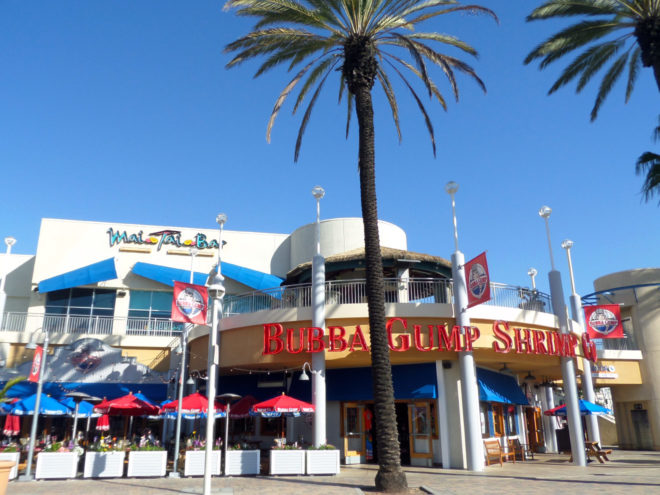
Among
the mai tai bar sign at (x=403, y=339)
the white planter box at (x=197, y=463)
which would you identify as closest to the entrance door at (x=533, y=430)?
the mai tai bar sign at (x=403, y=339)

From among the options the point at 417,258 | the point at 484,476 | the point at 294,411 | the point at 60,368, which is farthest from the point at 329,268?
the point at 60,368

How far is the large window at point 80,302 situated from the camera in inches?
1204

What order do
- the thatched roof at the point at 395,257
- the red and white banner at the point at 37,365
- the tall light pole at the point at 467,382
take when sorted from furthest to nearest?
the thatched roof at the point at 395,257, the tall light pole at the point at 467,382, the red and white banner at the point at 37,365

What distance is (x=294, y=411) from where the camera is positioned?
18344 mm

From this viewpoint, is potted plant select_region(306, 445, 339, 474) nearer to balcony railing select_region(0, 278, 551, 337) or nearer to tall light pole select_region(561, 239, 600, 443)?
balcony railing select_region(0, 278, 551, 337)

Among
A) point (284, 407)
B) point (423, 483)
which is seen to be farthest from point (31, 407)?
point (423, 483)

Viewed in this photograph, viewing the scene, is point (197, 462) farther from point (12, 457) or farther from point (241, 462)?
point (12, 457)

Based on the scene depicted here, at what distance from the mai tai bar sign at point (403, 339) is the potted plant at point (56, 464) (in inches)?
267

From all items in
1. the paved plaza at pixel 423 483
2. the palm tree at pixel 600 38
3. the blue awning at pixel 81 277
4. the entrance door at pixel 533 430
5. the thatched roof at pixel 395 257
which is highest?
the palm tree at pixel 600 38

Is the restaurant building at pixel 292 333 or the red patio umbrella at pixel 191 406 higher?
the restaurant building at pixel 292 333

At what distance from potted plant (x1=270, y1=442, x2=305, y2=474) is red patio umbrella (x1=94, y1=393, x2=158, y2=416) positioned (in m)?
5.40

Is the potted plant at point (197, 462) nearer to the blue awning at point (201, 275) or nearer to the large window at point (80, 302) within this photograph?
the blue awning at point (201, 275)

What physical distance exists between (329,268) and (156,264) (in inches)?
529

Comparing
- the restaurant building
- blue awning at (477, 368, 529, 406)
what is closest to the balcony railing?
the restaurant building
